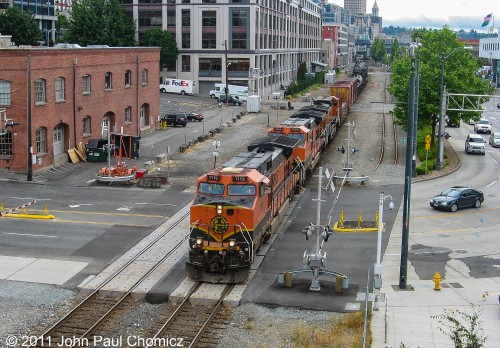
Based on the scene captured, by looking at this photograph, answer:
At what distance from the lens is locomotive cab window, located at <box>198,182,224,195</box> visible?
2908cm

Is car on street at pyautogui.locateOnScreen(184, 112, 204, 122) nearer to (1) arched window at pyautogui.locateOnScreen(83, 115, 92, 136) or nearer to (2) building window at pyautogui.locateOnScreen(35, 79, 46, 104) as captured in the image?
(1) arched window at pyautogui.locateOnScreen(83, 115, 92, 136)

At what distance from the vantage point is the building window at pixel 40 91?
174ft

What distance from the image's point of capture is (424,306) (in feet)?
88.0

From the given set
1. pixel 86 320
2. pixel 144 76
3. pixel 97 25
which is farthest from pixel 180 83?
pixel 86 320

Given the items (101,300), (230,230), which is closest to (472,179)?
(230,230)

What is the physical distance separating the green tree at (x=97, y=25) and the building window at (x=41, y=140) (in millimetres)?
54431

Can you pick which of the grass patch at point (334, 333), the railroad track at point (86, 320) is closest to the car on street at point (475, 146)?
the railroad track at point (86, 320)

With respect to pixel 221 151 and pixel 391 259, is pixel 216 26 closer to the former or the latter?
pixel 221 151

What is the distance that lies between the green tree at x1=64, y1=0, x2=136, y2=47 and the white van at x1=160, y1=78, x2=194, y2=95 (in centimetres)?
1012

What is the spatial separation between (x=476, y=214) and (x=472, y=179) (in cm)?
1270

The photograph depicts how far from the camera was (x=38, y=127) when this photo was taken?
53312mm

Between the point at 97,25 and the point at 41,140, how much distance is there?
193 feet

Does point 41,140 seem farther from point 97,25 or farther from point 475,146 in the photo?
point 97,25

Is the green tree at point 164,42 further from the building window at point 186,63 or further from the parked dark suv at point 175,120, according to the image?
the parked dark suv at point 175,120
